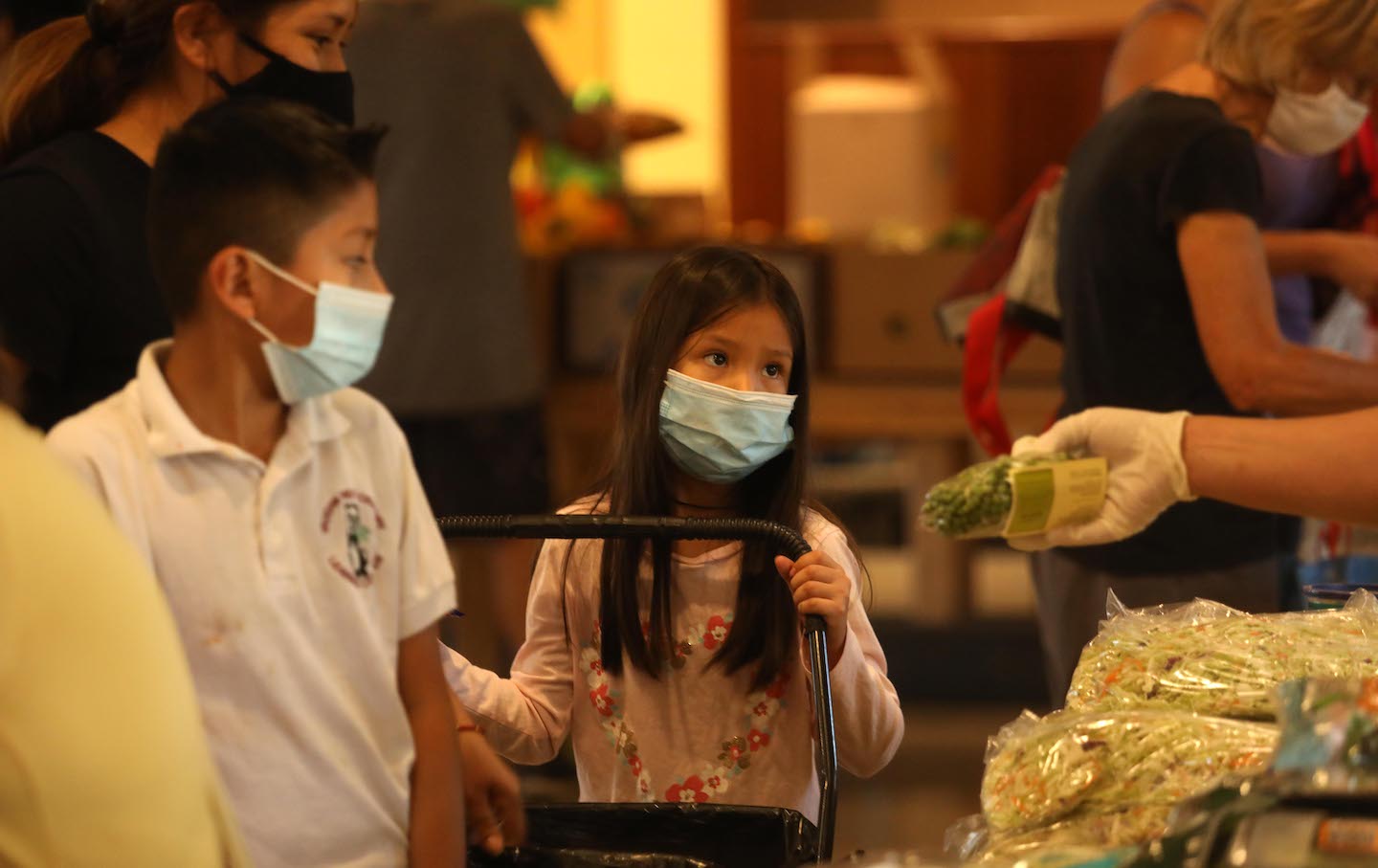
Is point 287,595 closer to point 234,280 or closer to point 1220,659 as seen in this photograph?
point 234,280

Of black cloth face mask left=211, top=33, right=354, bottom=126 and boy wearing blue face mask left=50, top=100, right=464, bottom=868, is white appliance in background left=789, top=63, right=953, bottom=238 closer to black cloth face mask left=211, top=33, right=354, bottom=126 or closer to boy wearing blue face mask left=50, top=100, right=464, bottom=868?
black cloth face mask left=211, top=33, right=354, bottom=126

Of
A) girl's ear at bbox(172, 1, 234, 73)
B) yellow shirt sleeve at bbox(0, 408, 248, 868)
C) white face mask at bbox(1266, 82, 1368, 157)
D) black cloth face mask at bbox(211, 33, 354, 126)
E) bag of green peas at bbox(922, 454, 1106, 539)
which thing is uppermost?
girl's ear at bbox(172, 1, 234, 73)

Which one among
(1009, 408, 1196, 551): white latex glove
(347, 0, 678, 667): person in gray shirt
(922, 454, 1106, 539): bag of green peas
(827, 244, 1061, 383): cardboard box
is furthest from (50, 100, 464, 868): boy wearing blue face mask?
(827, 244, 1061, 383): cardboard box

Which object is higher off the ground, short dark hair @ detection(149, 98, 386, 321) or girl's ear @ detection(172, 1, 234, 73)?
girl's ear @ detection(172, 1, 234, 73)

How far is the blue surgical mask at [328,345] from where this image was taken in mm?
1247

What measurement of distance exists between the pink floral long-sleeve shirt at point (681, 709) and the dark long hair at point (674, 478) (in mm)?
20

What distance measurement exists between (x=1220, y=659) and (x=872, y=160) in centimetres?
372

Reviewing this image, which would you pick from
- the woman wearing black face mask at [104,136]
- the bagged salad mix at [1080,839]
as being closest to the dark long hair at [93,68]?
the woman wearing black face mask at [104,136]

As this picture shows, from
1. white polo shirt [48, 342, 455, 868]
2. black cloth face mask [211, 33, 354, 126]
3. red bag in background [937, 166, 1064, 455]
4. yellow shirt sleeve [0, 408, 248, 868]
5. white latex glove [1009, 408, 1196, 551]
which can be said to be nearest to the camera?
yellow shirt sleeve [0, 408, 248, 868]

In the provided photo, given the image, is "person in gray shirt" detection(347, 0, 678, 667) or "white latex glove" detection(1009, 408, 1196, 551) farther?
"person in gray shirt" detection(347, 0, 678, 667)

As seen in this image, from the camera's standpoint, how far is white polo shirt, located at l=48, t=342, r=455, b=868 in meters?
1.21

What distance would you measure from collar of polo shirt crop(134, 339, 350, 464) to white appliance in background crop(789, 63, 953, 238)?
146 inches

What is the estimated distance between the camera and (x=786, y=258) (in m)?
4.45

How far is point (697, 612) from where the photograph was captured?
177 centimetres
